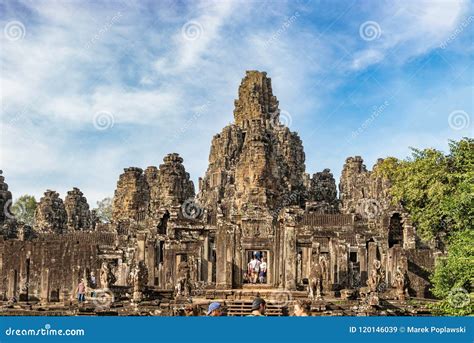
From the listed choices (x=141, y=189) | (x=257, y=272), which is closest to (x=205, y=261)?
(x=257, y=272)

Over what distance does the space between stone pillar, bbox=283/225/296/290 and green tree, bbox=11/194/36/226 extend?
201 feet

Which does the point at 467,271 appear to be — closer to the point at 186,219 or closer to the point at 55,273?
the point at 186,219

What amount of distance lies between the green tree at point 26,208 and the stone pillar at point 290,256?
6118 centimetres

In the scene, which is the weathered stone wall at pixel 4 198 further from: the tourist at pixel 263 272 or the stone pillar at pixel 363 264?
the stone pillar at pixel 363 264

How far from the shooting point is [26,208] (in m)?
84.0

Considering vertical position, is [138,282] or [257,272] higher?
[257,272]

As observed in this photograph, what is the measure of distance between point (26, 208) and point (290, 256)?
6542 centimetres

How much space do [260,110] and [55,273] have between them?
32566mm

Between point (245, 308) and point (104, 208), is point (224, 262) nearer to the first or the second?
point (245, 308)

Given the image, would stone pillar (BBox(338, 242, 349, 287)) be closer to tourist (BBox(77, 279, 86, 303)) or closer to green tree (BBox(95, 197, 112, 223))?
tourist (BBox(77, 279, 86, 303))

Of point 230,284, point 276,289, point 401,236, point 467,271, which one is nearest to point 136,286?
point 230,284

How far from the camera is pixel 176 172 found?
163ft

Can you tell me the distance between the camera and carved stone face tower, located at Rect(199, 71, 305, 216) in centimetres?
4334

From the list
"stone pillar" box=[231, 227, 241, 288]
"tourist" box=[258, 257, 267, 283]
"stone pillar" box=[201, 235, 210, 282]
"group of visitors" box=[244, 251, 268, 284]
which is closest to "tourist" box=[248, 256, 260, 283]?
"group of visitors" box=[244, 251, 268, 284]
